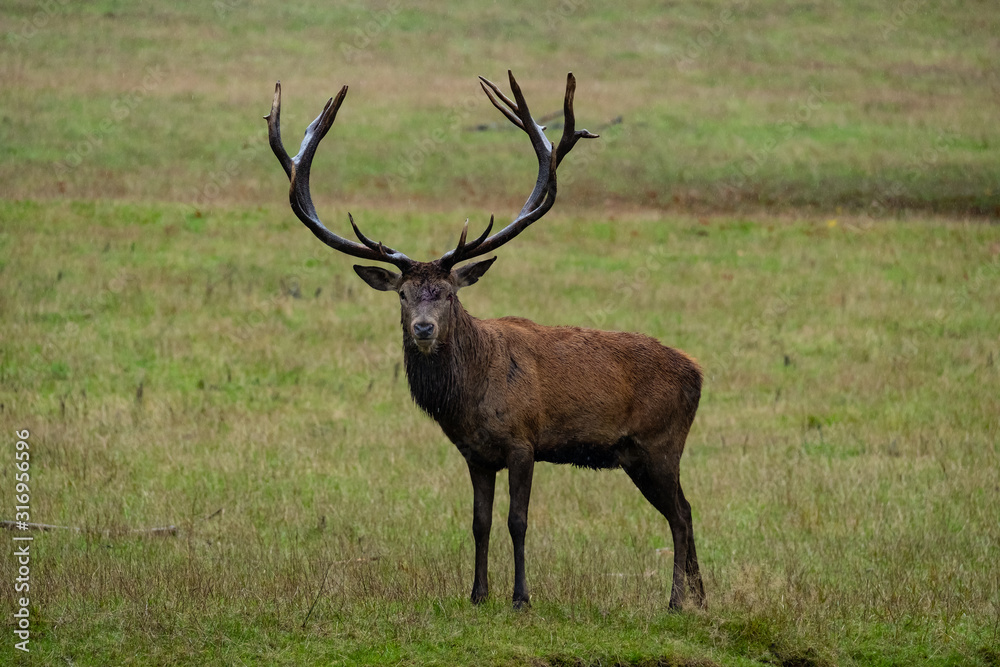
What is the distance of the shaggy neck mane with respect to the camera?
24.8 ft

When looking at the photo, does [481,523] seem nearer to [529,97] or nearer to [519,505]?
[519,505]

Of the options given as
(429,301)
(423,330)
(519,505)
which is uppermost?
(429,301)

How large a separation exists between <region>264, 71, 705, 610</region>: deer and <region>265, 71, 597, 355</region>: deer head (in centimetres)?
1

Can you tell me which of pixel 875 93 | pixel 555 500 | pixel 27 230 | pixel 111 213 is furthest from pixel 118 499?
pixel 875 93

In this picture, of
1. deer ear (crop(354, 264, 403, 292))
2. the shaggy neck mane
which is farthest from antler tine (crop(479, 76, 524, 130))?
the shaggy neck mane

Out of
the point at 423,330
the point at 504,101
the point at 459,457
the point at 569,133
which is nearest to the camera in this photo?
A: the point at 423,330

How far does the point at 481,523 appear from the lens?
7680 millimetres

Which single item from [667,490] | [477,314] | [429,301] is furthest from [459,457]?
[477,314]

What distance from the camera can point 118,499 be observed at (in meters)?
10.4

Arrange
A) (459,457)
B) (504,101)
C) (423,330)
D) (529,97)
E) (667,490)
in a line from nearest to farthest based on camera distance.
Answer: (423,330)
(667,490)
(504,101)
(459,457)
(529,97)

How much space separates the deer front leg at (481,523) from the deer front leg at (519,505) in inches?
7.0

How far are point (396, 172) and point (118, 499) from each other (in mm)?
20319

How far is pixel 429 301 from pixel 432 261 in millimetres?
364

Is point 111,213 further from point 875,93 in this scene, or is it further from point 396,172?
point 875,93
